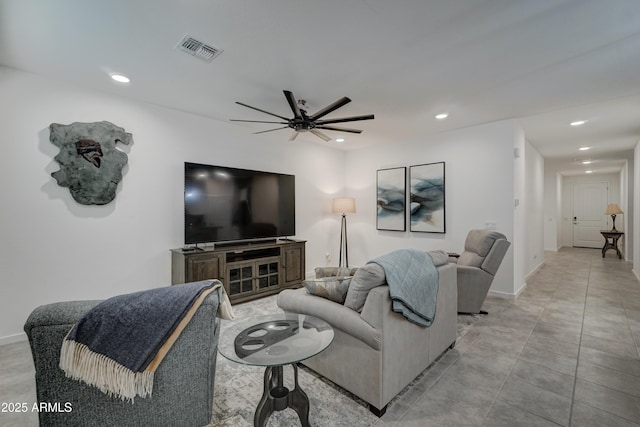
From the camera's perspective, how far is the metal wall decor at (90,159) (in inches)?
113

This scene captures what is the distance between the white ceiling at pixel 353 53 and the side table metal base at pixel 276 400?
2.33 meters

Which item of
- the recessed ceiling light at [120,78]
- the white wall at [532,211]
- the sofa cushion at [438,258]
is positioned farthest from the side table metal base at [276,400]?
the white wall at [532,211]

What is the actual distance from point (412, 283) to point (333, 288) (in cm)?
55

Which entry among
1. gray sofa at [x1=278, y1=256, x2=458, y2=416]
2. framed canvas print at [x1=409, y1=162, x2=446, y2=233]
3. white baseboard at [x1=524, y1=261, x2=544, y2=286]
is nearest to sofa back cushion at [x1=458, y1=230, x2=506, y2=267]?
framed canvas print at [x1=409, y1=162, x2=446, y2=233]

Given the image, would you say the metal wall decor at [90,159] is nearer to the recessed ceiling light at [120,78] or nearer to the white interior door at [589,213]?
the recessed ceiling light at [120,78]

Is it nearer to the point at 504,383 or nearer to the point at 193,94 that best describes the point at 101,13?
the point at 193,94

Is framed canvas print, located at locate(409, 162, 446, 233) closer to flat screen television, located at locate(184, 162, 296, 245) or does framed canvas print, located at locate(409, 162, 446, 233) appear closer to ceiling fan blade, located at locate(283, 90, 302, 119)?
flat screen television, located at locate(184, 162, 296, 245)

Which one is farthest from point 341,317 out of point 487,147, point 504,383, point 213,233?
point 487,147

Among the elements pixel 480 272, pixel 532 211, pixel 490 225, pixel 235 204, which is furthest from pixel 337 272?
pixel 532 211

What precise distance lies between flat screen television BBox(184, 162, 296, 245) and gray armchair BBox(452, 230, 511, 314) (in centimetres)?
276

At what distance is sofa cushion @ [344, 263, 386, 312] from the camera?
172cm

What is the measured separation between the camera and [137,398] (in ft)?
4.16

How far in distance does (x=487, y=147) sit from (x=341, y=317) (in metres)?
3.82

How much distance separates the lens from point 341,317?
1772mm
